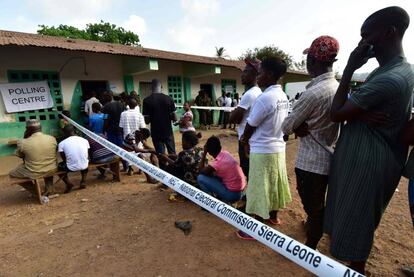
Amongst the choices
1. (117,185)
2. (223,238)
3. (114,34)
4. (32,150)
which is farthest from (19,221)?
(114,34)

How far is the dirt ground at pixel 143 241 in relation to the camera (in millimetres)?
2426

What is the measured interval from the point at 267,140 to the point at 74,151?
331 centimetres

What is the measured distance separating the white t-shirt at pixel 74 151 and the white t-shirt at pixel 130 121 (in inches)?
29.7

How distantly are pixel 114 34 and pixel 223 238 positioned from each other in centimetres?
2874

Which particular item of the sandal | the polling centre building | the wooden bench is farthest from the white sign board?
the sandal

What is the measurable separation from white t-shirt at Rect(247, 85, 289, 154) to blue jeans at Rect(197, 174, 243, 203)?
2.72ft

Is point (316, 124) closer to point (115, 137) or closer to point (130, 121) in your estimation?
point (130, 121)

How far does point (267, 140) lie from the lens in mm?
2564

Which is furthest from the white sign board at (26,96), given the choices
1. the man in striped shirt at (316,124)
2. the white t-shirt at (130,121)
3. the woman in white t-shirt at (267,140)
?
the man in striped shirt at (316,124)

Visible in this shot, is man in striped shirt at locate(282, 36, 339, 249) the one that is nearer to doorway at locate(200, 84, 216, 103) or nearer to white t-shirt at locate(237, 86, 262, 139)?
white t-shirt at locate(237, 86, 262, 139)

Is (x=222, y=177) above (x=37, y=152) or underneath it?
underneath

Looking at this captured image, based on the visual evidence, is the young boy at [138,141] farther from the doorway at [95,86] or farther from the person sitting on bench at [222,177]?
the doorway at [95,86]

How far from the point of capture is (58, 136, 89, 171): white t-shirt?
14.5ft

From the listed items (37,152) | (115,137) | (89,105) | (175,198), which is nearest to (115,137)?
(115,137)
